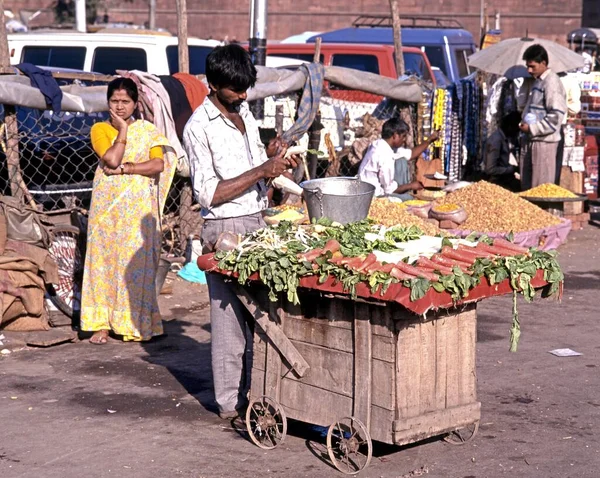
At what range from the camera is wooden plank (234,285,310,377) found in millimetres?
4957

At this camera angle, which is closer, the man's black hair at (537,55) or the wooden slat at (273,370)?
the wooden slat at (273,370)

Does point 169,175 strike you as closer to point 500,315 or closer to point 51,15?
point 500,315

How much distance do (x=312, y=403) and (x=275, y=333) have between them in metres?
0.38

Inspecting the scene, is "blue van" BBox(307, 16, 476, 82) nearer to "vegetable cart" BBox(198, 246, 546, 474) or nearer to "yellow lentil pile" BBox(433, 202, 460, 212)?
"yellow lentil pile" BBox(433, 202, 460, 212)

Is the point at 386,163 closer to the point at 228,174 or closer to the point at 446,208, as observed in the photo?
the point at 446,208

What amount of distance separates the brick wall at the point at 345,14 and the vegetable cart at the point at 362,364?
100 ft

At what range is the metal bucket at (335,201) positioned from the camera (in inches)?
214

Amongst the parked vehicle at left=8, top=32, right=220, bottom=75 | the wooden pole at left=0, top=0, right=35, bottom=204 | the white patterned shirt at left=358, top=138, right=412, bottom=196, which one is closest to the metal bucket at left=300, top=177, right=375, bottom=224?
the wooden pole at left=0, top=0, right=35, bottom=204

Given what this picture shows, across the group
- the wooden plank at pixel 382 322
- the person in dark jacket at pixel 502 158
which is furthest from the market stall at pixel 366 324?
the person in dark jacket at pixel 502 158

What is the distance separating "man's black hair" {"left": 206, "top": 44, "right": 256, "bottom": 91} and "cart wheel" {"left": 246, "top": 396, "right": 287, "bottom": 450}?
1561 mm

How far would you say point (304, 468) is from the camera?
4891 millimetres

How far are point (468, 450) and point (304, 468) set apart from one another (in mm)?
828

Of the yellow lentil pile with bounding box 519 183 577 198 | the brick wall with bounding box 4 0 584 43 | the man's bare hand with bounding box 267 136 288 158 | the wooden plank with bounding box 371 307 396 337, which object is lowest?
the yellow lentil pile with bounding box 519 183 577 198

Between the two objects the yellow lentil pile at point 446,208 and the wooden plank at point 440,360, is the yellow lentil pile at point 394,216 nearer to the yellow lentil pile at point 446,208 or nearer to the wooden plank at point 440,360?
the yellow lentil pile at point 446,208
